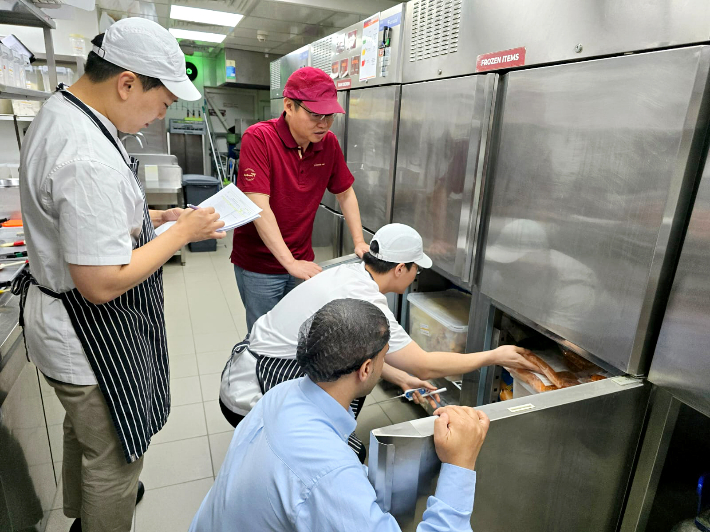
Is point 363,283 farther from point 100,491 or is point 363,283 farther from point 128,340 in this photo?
point 100,491

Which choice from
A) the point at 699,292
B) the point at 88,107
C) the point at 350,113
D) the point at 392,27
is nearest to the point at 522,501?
the point at 699,292

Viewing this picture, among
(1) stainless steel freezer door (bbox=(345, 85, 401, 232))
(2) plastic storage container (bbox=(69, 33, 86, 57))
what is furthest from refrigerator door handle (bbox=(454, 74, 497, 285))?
(2) plastic storage container (bbox=(69, 33, 86, 57))

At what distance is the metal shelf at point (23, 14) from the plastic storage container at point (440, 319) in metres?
2.20

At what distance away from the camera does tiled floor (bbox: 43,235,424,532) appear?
6.40 feet

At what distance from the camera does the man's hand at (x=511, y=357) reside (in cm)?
155

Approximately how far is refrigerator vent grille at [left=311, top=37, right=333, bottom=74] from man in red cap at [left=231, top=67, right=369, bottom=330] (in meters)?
1.20

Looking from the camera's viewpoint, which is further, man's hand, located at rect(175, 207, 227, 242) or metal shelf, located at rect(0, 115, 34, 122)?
metal shelf, located at rect(0, 115, 34, 122)

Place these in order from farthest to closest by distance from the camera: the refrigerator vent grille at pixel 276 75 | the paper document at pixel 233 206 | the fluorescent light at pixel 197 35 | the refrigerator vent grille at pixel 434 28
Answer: the fluorescent light at pixel 197 35
the refrigerator vent grille at pixel 276 75
the refrigerator vent grille at pixel 434 28
the paper document at pixel 233 206

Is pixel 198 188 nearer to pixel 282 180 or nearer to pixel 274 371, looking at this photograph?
pixel 282 180

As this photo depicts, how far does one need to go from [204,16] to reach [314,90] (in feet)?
17.5

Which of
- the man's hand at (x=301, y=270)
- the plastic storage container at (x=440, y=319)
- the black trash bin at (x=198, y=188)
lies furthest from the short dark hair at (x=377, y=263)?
the black trash bin at (x=198, y=188)

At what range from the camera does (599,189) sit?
1225 millimetres

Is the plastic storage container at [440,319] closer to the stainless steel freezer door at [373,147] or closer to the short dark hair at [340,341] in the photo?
the stainless steel freezer door at [373,147]

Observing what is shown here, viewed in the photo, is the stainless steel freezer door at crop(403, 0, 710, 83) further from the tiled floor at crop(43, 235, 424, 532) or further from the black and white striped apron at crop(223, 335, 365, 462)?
the tiled floor at crop(43, 235, 424, 532)
